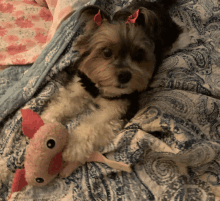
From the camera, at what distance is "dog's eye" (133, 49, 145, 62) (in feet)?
5.25

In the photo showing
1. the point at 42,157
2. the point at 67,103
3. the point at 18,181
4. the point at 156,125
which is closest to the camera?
the point at 42,157

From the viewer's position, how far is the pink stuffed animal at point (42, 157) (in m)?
1.17

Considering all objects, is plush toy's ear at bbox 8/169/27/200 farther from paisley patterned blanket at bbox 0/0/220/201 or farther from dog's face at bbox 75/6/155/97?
dog's face at bbox 75/6/155/97

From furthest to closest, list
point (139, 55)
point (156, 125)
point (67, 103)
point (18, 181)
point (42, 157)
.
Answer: point (67, 103), point (139, 55), point (156, 125), point (18, 181), point (42, 157)

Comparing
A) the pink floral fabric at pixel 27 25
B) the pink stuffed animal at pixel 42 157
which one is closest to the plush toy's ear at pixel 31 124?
the pink stuffed animal at pixel 42 157

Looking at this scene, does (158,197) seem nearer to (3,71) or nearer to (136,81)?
(136,81)

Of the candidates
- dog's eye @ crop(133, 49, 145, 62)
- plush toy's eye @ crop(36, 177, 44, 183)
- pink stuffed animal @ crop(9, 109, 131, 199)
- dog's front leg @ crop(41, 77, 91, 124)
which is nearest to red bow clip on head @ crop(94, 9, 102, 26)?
dog's eye @ crop(133, 49, 145, 62)

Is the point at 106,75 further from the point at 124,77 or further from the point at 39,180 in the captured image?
the point at 39,180

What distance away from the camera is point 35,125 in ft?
4.38

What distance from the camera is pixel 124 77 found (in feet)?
5.00

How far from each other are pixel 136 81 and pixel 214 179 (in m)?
0.88

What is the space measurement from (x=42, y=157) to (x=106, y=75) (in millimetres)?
774

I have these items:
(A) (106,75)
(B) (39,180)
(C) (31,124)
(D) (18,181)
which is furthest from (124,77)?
(D) (18,181)

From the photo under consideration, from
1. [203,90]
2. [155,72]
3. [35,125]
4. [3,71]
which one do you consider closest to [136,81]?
[155,72]
